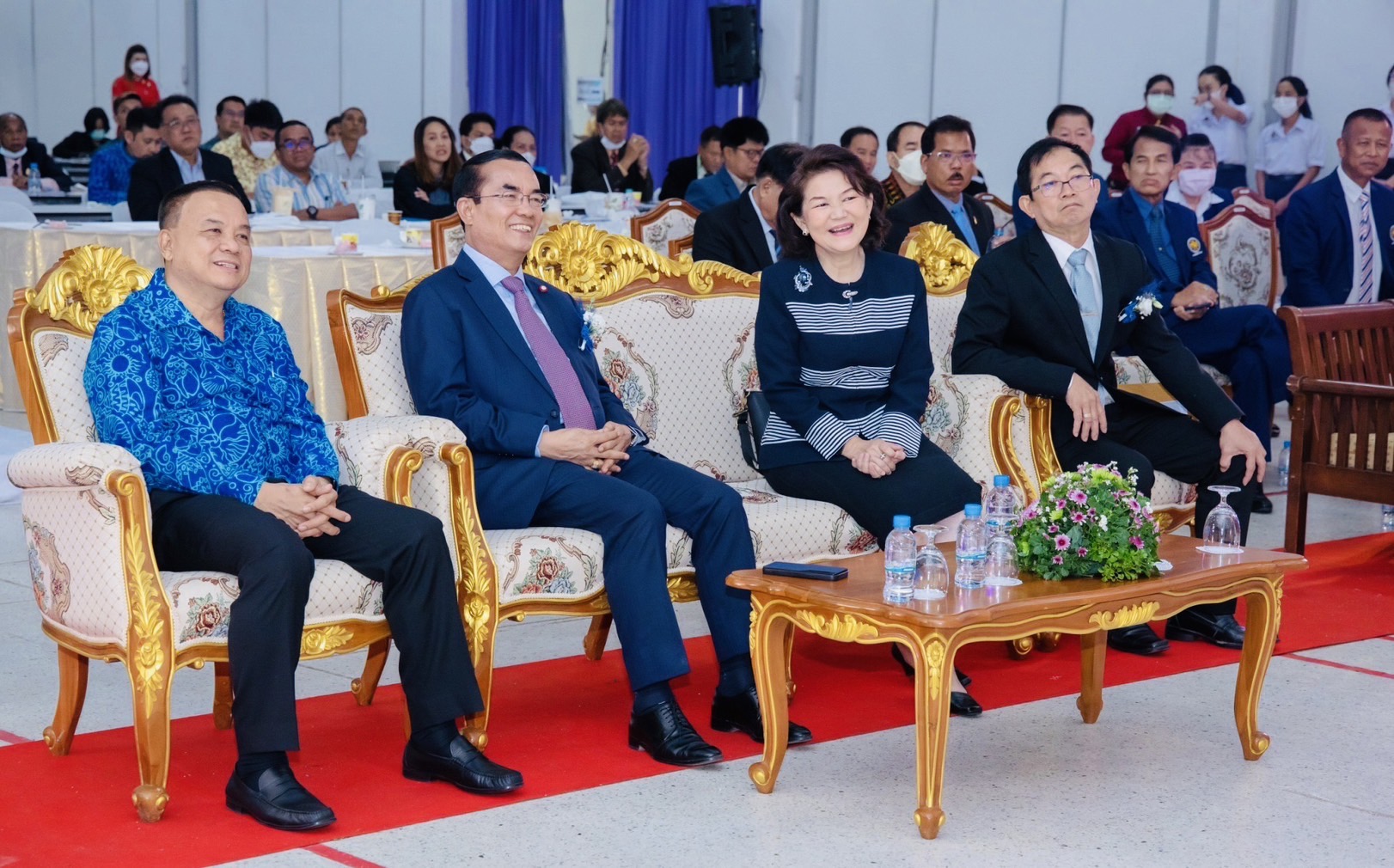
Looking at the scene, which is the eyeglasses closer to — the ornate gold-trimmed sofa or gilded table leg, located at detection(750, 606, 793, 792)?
gilded table leg, located at detection(750, 606, 793, 792)

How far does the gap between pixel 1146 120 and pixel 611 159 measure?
10.6ft

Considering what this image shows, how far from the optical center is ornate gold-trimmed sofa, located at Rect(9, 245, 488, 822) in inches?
103

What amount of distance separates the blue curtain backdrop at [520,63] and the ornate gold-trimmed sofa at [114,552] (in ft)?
34.3

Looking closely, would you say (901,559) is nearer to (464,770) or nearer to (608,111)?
(464,770)

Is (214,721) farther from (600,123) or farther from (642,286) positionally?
(600,123)

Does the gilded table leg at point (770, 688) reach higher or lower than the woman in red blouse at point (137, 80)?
lower

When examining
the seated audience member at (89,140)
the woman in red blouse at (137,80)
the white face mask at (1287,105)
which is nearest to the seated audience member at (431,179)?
the white face mask at (1287,105)

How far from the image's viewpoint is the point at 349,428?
10.1ft

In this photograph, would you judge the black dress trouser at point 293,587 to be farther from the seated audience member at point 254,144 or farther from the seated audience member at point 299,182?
the seated audience member at point 254,144

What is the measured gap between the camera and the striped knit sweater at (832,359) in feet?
11.5

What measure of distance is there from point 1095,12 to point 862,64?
193 cm

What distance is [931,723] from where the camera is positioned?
2.57 metres

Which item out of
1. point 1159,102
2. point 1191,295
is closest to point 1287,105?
point 1159,102

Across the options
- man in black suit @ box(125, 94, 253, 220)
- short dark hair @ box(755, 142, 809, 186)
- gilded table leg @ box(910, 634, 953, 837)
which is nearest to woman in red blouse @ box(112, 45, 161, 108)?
man in black suit @ box(125, 94, 253, 220)
